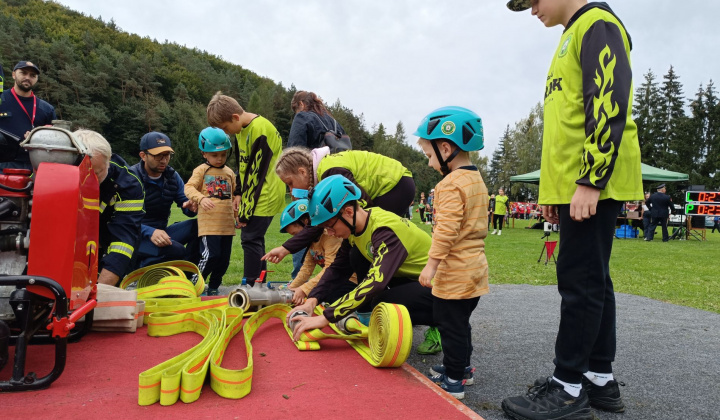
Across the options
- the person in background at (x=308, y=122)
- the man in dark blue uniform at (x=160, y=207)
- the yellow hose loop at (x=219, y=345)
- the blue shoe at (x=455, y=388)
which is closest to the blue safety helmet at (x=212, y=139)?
the man in dark blue uniform at (x=160, y=207)

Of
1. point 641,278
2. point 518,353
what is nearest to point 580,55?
point 518,353

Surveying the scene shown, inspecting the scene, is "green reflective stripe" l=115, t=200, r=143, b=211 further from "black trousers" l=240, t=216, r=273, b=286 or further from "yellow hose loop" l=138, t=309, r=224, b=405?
"yellow hose loop" l=138, t=309, r=224, b=405

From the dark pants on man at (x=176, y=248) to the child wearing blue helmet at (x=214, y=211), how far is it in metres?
0.25

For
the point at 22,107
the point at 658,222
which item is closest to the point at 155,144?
the point at 22,107

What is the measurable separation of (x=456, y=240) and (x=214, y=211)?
11.7ft

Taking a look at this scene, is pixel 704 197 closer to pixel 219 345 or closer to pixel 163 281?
pixel 163 281

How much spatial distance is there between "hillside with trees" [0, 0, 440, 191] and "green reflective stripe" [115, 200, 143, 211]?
61678 millimetres

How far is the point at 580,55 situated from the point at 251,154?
3.34 metres

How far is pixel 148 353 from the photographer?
9.45 ft

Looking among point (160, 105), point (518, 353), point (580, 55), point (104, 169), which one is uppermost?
point (160, 105)

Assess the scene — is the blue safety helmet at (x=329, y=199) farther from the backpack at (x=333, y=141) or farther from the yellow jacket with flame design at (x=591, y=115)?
the backpack at (x=333, y=141)

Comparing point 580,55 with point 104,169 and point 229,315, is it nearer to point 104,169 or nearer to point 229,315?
point 229,315

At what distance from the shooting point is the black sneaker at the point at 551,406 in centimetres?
224

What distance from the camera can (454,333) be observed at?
8.57 feet
